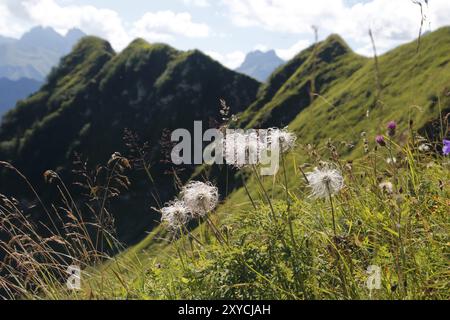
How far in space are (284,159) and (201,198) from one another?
32.2 inches

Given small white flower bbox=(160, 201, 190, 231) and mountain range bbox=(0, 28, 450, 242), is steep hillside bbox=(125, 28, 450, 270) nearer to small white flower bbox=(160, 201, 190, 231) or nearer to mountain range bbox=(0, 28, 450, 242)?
mountain range bbox=(0, 28, 450, 242)

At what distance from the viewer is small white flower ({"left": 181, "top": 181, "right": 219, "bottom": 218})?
4414mm

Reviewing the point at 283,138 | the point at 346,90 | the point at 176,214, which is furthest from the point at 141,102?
the point at 283,138

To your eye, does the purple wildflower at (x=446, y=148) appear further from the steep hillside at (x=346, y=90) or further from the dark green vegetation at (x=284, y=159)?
the steep hillside at (x=346, y=90)

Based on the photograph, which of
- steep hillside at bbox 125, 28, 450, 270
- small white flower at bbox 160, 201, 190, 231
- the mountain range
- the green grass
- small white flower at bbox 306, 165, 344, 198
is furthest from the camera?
the mountain range

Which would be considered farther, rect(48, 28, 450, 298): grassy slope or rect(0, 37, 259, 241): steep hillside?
rect(0, 37, 259, 241): steep hillside

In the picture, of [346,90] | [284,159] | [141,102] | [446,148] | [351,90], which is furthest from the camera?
[141,102]

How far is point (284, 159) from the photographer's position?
432 cm

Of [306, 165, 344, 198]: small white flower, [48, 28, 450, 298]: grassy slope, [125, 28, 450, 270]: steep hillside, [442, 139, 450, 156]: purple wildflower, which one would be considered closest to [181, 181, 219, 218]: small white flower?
[306, 165, 344, 198]: small white flower

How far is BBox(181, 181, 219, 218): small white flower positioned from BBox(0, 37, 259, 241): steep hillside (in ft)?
434

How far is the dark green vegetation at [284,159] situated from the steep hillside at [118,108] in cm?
45

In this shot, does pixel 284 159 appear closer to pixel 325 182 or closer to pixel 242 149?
pixel 242 149

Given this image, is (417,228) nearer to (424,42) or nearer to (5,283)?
(5,283)

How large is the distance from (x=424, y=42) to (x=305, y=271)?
113 m
